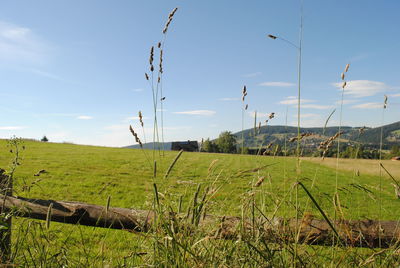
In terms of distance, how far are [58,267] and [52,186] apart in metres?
12.5

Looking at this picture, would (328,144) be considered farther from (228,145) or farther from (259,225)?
(228,145)

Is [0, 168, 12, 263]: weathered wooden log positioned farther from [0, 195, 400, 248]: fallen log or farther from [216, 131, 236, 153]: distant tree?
[216, 131, 236, 153]: distant tree

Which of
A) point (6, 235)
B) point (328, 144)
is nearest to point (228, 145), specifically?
point (328, 144)

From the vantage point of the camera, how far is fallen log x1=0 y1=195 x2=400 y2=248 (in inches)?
82.9

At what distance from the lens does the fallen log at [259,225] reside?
6.91 ft

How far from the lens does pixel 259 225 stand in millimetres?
2156

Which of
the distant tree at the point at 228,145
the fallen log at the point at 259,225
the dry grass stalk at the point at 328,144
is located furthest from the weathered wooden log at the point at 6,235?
the dry grass stalk at the point at 328,144

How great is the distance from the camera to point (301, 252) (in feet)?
7.52

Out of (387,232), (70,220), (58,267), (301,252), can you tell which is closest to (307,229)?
(301,252)

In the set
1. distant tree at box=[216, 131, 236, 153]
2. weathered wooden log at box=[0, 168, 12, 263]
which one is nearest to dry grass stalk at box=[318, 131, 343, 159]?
distant tree at box=[216, 131, 236, 153]

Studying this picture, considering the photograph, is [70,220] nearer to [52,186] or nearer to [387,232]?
[387,232]

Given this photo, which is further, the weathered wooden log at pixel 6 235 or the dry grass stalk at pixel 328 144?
the weathered wooden log at pixel 6 235

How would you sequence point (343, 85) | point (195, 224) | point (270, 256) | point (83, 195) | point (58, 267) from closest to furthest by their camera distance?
point (270, 256)
point (195, 224)
point (58, 267)
point (343, 85)
point (83, 195)

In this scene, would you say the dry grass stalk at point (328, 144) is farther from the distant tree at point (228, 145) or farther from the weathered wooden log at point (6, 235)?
the weathered wooden log at point (6, 235)
